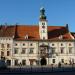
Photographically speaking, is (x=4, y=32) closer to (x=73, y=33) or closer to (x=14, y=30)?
(x=14, y=30)

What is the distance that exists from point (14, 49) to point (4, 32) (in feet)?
15.7

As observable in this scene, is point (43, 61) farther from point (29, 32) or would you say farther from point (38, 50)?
point (29, 32)

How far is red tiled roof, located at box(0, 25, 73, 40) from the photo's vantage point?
78.0m

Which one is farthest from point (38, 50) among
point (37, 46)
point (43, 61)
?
point (43, 61)

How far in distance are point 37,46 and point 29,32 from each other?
5015 millimetres

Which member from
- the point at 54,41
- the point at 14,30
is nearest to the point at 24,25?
the point at 14,30

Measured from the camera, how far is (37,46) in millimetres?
77562

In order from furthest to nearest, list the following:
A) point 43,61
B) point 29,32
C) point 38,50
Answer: point 29,32 → point 38,50 → point 43,61

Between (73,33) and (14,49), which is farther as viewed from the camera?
(73,33)

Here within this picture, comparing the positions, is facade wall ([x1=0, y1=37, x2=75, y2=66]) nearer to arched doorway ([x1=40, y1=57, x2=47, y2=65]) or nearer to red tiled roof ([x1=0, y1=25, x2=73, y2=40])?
arched doorway ([x1=40, y1=57, x2=47, y2=65])

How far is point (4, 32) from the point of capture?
255ft

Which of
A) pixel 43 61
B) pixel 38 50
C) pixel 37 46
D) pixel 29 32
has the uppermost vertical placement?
pixel 29 32

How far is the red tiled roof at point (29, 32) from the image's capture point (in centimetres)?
7804

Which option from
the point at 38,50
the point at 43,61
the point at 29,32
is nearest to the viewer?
the point at 43,61
